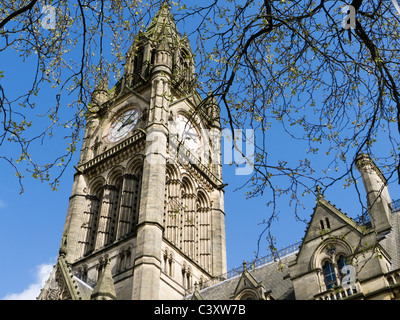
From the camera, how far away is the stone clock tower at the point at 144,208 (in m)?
30.3

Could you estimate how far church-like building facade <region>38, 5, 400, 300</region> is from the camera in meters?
21.6

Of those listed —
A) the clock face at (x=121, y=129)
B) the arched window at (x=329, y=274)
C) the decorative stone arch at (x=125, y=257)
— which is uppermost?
the clock face at (x=121, y=129)

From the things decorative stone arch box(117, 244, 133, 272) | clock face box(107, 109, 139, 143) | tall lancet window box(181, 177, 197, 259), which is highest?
clock face box(107, 109, 139, 143)

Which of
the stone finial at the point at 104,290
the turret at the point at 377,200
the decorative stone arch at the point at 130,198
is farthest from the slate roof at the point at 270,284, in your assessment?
the decorative stone arch at the point at 130,198

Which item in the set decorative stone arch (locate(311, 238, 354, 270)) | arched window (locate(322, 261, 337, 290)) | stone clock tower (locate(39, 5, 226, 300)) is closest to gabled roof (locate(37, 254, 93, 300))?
stone clock tower (locate(39, 5, 226, 300))

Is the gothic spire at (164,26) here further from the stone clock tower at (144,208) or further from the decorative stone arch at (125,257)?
the decorative stone arch at (125,257)

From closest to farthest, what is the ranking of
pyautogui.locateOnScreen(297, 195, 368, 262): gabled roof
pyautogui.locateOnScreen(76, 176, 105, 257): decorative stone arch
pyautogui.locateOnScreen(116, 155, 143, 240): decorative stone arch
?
pyautogui.locateOnScreen(297, 195, 368, 262): gabled roof → pyautogui.locateOnScreen(116, 155, 143, 240): decorative stone arch → pyautogui.locateOnScreen(76, 176, 105, 257): decorative stone arch

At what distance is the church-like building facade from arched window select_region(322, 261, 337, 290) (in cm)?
4

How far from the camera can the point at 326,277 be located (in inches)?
775

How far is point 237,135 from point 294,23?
7.79 feet

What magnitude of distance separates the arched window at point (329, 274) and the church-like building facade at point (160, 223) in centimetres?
4

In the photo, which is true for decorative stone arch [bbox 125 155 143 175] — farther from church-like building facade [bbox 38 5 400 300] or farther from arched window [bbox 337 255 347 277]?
arched window [bbox 337 255 347 277]

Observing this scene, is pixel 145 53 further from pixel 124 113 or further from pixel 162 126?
pixel 162 126
